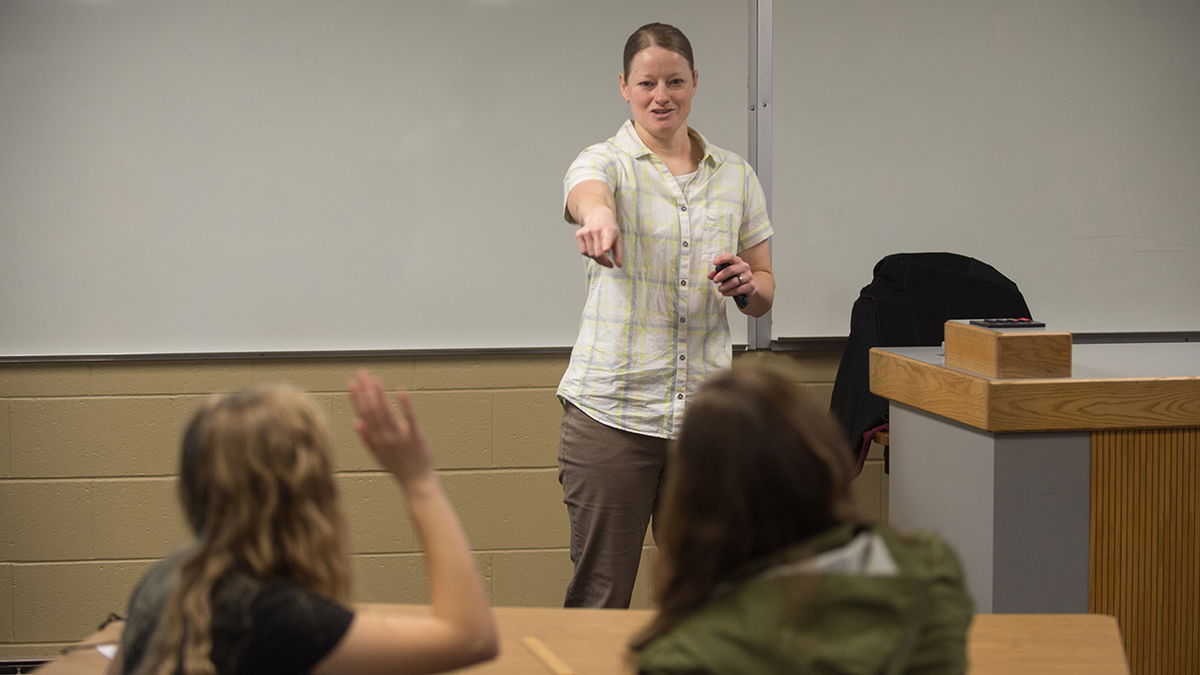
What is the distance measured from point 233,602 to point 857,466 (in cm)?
234

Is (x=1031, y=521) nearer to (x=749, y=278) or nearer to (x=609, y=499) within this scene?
(x=749, y=278)

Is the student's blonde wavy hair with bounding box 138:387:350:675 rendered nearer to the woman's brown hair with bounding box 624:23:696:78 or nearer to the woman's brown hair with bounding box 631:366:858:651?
the woman's brown hair with bounding box 631:366:858:651

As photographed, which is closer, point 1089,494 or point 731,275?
point 1089,494

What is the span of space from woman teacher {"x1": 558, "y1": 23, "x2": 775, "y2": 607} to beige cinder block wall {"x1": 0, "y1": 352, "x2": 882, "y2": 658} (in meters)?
1.03

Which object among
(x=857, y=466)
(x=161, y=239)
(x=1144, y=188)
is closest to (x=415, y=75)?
(x=161, y=239)

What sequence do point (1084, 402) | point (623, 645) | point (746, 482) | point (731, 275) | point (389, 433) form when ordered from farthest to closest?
point (731, 275) < point (1084, 402) < point (623, 645) < point (389, 433) < point (746, 482)

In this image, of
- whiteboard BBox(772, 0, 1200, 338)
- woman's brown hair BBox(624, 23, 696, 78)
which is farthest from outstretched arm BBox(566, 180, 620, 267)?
whiteboard BBox(772, 0, 1200, 338)

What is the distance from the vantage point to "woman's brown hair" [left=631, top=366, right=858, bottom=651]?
3.56 feet

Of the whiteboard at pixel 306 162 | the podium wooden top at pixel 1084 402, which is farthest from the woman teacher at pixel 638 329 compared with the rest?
the whiteboard at pixel 306 162

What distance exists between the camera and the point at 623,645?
161cm

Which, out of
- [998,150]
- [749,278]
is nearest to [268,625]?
[749,278]

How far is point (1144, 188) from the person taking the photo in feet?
11.9

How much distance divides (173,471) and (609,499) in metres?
1.57

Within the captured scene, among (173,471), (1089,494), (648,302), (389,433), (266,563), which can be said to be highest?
(648,302)
